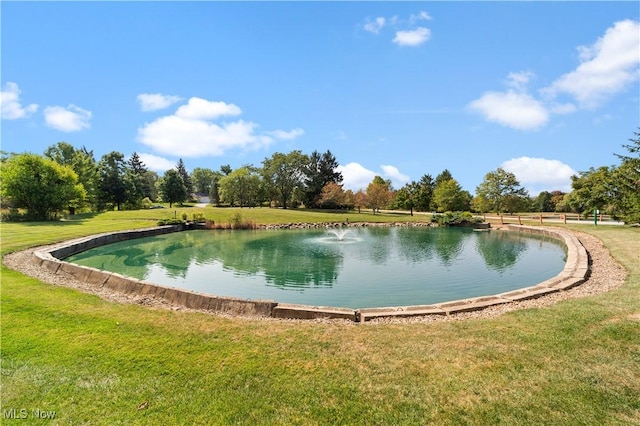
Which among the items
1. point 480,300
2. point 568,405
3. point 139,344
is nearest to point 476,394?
point 568,405

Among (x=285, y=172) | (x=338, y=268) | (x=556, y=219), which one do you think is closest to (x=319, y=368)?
(x=338, y=268)

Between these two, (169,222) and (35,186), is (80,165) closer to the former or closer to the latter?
(35,186)

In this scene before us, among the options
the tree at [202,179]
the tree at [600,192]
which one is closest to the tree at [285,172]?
the tree at [600,192]

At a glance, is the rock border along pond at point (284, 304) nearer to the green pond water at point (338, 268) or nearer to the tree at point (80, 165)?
the green pond water at point (338, 268)

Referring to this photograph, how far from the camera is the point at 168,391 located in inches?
167

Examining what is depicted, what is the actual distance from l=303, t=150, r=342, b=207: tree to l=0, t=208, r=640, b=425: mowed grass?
62179mm

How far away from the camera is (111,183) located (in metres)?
56.1

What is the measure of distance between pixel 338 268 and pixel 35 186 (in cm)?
3458

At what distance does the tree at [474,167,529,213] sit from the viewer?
59312mm

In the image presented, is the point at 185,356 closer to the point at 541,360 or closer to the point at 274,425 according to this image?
the point at 274,425

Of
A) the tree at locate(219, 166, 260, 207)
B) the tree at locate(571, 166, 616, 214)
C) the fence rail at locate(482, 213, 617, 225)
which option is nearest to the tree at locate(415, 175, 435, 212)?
the fence rail at locate(482, 213, 617, 225)

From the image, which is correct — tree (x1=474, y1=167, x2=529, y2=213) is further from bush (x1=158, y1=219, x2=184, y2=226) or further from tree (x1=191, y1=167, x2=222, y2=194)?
tree (x1=191, y1=167, x2=222, y2=194)

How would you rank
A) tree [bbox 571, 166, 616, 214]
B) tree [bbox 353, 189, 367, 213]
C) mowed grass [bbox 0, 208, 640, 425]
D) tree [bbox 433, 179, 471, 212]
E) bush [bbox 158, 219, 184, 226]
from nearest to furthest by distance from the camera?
1. mowed grass [bbox 0, 208, 640, 425]
2. tree [bbox 571, 166, 616, 214]
3. bush [bbox 158, 219, 184, 226]
4. tree [bbox 433, 179, 471, 212]
5. tree [bbox 353, 189, 367, 213]

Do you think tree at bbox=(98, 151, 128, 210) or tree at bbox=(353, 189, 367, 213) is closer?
tree at bbox=(98, 151, 128, 210)
